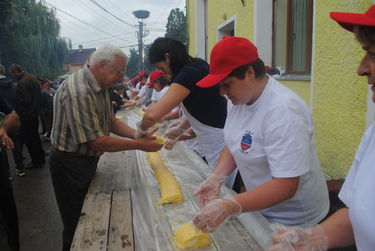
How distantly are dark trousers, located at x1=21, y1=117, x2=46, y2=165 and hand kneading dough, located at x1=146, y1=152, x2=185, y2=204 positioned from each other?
13.1ft

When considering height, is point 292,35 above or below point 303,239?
above

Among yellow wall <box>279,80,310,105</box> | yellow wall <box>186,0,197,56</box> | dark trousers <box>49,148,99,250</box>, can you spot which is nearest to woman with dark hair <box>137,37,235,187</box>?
dark trousers <box>49,148,99,250</box>

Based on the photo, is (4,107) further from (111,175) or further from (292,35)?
(292,35)

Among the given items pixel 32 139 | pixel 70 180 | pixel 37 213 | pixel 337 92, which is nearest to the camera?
pixel 70 180

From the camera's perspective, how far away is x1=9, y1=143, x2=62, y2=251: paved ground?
126 inches

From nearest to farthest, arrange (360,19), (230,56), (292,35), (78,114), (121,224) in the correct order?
(360,19)
(230,56)
(121,224)
(78,114)
(292,35)

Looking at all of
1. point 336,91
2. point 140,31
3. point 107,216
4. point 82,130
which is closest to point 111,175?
point 82,130

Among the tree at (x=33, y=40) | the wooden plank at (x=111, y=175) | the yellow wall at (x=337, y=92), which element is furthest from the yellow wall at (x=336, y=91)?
the tree at (x=33, y=40)

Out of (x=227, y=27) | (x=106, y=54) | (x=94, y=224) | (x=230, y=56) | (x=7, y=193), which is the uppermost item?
(x=227, y=27)

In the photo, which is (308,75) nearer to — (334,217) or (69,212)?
(334,217)

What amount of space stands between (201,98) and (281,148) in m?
1.21

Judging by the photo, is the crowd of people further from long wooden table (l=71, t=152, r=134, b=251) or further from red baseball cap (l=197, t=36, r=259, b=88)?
long wooden table (l=71, t=152, r=134, b=251)

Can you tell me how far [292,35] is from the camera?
417cm

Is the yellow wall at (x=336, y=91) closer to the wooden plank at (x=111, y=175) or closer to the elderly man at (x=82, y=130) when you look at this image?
the elderly man at (x=82, y=130)
